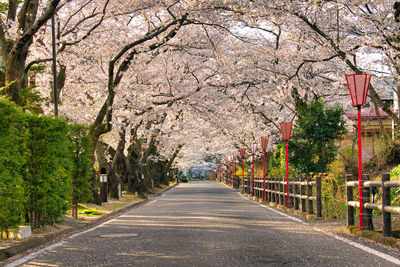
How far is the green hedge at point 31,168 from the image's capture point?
830 centimetres

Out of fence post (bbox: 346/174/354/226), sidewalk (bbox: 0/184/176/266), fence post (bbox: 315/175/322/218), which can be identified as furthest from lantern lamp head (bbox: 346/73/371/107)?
sidewalk (bbox: 0/184/176/266)

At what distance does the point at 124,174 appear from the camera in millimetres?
32469

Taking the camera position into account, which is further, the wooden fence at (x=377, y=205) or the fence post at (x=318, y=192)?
the fence post at (x=318, y=192)

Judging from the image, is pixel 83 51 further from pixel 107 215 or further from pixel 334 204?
pixel 334 204

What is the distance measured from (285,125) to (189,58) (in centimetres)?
1161

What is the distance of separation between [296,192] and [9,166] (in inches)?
432

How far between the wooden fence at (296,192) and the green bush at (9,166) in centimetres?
786

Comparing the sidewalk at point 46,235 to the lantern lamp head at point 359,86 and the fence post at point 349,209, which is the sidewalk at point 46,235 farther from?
the lantern lamp head at point 359,86

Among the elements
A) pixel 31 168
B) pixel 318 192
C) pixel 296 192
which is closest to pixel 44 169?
pixel 31 168

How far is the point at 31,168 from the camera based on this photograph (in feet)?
33.4

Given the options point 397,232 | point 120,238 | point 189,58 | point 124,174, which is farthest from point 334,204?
point 124,174

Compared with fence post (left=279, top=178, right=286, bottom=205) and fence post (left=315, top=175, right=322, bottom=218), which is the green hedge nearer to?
fence post (left=315, top=175, right=322, bottom=218)

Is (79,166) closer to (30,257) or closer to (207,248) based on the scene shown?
(30,257)

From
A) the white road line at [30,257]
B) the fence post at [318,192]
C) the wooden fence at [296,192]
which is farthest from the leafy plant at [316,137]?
the white road line at [30,257]
